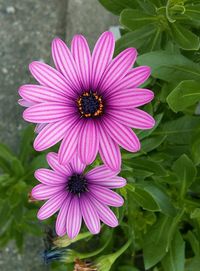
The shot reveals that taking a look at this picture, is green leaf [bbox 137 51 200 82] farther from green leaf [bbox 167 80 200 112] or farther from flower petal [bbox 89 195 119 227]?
flower petal [bbox 89 195 119 227]

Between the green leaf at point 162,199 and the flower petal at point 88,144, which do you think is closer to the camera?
the flower petal at point 88,144

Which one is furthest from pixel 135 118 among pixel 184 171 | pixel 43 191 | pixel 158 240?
pixel 158 240

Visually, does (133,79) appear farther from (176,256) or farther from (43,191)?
(176,256)

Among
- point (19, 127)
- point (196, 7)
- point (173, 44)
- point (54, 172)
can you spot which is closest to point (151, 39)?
point (173, 44)

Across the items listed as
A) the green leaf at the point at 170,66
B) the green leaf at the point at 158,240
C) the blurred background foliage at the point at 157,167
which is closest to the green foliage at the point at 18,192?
the blurred background foliage at the point at 157,167

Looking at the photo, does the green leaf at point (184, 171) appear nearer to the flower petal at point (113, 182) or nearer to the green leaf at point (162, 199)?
the green leaf at point (162, 199)

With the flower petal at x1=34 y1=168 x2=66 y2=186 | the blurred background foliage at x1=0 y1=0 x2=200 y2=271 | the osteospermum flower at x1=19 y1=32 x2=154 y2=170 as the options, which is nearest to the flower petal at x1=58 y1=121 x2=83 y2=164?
the osteospermum flower at x1=19 y1=32 x2=154 y2=170

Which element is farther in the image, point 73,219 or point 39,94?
point 73,219
